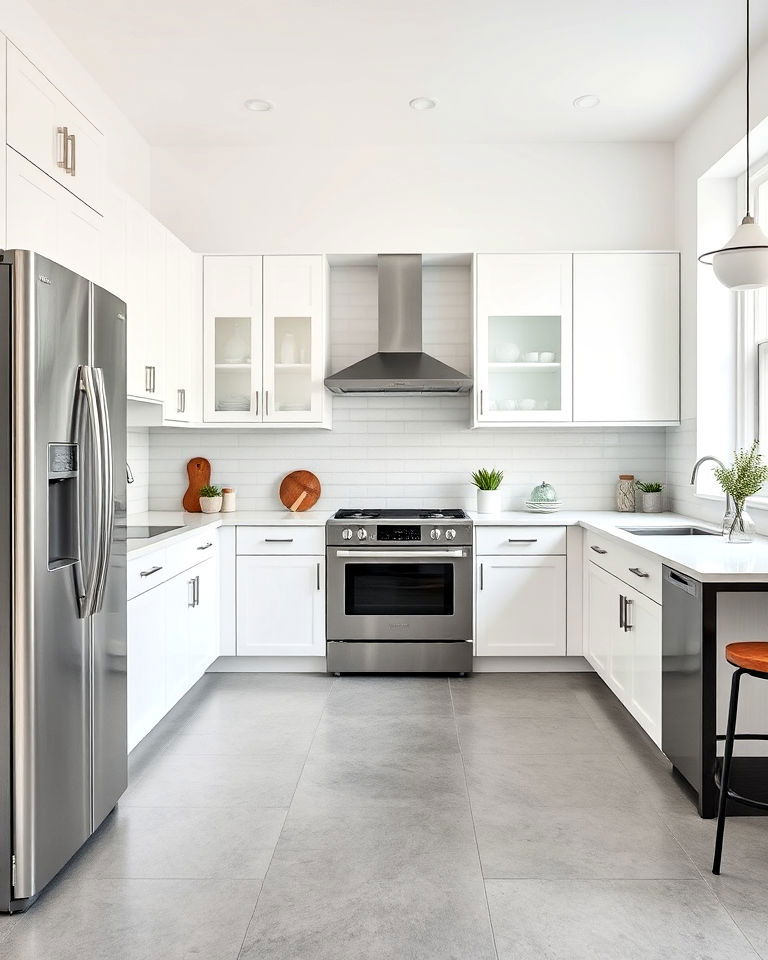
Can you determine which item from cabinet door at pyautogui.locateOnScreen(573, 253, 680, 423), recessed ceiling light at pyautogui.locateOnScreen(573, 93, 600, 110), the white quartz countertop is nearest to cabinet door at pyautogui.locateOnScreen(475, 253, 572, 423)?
cabinet door at pyautogui.locateOnScreen(573, 253, 680, 423)

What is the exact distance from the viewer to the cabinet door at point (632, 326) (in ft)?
14.3

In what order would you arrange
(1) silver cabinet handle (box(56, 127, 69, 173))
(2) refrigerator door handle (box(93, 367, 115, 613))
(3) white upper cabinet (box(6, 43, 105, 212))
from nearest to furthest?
(2) refrigerator door handle (box(93, 367, 115, 613)) → (3) white upper cabinet (box(6, 43, 105, 212)) → (1) silver cabinet handle (box(56, 127, 69, 173))

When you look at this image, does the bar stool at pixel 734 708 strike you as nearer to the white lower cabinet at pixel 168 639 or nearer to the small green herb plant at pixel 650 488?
the white lower cabinet at pixel 168 639

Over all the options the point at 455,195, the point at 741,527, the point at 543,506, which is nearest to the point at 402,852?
the point at 741,527

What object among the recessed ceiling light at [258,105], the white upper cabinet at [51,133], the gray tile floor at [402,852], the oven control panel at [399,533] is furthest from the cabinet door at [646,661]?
the recessed ceiling light at [258,105]

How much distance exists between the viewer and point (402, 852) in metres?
2.34

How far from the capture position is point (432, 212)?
180 inches

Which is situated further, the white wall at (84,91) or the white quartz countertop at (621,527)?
the white wall at (84,91)

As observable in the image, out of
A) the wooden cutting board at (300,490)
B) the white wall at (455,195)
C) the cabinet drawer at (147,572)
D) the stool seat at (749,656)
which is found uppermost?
the white wall at (455,195)

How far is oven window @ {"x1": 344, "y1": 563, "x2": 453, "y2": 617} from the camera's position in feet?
13.8

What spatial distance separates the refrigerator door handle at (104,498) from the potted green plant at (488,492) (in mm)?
2563

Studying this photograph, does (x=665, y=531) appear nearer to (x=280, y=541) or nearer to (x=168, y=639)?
(x=280, y=541)

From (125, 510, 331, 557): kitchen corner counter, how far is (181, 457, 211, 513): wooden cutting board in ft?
0.28

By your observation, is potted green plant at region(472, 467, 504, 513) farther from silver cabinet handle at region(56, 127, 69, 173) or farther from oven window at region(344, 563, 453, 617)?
silver cabinet handle at region(56, 127, 69, 173)
